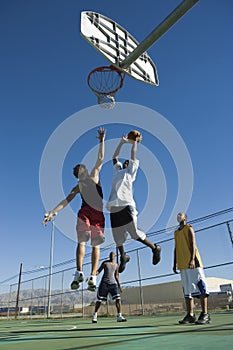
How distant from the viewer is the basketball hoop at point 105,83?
243 inches

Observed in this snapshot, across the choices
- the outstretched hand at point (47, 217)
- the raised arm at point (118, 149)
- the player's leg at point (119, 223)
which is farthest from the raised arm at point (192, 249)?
the outstretched hand at point (47, 217)

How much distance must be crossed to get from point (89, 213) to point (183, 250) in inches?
75.7

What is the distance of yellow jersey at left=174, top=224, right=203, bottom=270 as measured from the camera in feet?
16.6

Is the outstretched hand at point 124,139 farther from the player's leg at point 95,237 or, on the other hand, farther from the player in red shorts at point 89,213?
the player's leg at point 95,237

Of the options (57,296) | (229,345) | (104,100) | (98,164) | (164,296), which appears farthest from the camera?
(164,296)

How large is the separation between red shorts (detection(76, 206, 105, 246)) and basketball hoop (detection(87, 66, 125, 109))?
2700mm

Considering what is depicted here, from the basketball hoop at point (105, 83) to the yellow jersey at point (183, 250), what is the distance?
294 cm

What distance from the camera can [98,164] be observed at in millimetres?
4629

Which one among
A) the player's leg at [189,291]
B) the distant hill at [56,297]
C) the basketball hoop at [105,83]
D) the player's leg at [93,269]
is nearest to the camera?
the player's leg at [93,269]

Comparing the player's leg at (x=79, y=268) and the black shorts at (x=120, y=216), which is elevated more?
the black shorts at (x=120, y=216)

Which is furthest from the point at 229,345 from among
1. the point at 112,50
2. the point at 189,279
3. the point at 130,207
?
the point at 112,50

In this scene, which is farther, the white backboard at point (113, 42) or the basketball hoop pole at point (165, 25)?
the white backboard at point (113, 42)

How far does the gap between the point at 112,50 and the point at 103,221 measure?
10.5ft

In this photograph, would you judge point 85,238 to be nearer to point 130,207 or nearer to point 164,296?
point 130,207
